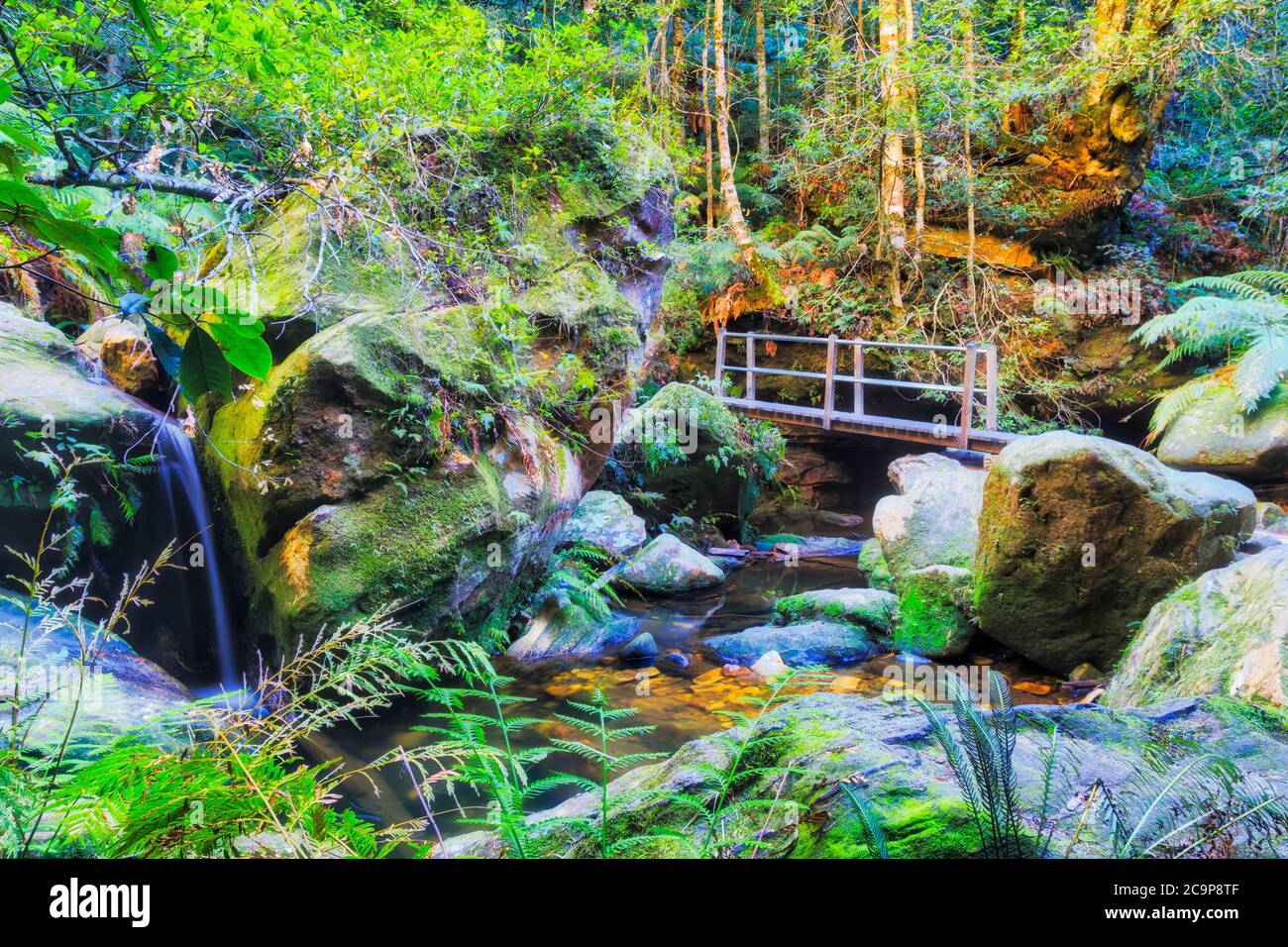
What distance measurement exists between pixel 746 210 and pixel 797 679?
12500 millimetres

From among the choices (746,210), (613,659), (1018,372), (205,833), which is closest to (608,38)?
(746,210)

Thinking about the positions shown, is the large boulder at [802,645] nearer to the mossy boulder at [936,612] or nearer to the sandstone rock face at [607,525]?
the mossy boulder at [936,612]

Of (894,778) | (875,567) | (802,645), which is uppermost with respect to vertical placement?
(894,778)

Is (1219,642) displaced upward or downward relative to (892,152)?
downward

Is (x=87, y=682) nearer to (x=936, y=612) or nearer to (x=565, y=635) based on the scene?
(x=565, y=635)

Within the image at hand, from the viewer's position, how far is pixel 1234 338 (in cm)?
844

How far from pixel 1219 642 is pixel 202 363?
11.3 feet

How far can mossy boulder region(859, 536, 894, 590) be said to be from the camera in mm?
7215

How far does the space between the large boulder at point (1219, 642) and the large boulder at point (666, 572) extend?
4.43 meters

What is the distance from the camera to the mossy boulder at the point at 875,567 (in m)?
7.21

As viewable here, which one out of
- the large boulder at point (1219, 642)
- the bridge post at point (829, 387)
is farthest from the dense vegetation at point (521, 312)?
the bridge post at point (829, 387)

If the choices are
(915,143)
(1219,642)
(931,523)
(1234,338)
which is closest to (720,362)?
(915,143)
